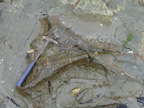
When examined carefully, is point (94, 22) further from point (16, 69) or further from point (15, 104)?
point (15, 104)

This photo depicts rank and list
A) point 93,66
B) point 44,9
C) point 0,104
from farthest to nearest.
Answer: point 44,9 < point 93,66 < point 0,104

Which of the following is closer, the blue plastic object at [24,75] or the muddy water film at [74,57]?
the blue plastic object at [24,75]

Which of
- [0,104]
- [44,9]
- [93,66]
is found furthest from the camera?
[44,9]

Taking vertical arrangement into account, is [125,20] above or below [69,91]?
above

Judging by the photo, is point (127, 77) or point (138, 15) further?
point (138, 15)

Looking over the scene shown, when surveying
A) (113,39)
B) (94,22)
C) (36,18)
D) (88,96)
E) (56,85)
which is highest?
(36,18)

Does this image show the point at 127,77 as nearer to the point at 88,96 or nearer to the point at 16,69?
the point at 88,96

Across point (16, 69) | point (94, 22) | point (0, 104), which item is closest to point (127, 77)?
point (94, 22)

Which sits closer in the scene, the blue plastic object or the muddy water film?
the blue plastic object
